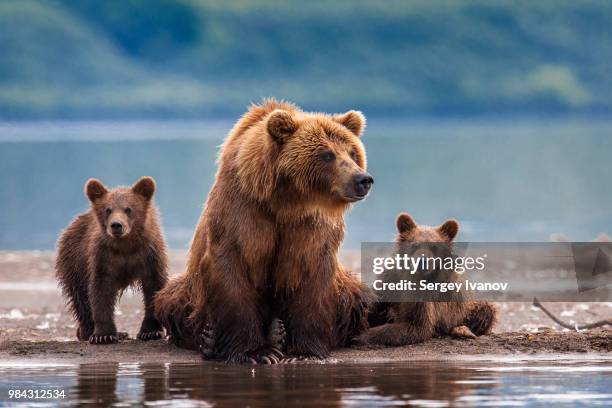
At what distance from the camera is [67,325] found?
42.1 feet

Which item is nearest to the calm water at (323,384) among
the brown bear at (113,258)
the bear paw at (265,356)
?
the bear paw at (265,356)

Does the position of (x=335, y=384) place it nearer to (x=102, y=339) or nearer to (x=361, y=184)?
(x=361, y=184)

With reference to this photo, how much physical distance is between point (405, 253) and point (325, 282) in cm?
112

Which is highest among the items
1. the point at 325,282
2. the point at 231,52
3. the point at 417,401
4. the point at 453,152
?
the point at 231,52

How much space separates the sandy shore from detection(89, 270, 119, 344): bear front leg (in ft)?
0.37

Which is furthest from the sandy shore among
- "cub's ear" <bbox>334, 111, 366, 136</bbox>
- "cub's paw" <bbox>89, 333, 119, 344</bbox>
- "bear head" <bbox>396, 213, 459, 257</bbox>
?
"cub's ear" <bbox>334, 111, 366, 136</bbox>

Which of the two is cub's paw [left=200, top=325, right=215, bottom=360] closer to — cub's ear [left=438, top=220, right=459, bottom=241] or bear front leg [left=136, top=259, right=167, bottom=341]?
bear front leg [left=136, top=259, right=167, bottom=341]

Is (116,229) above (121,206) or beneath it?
beneath

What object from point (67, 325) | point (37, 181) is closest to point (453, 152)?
point (37, 181)

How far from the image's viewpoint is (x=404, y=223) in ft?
33.9

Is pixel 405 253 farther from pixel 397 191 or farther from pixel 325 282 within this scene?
pixel 397 191

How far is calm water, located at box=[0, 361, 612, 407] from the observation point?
7281 mm

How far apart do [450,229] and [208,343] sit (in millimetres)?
1996

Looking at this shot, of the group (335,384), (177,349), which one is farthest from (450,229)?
(335,384)
